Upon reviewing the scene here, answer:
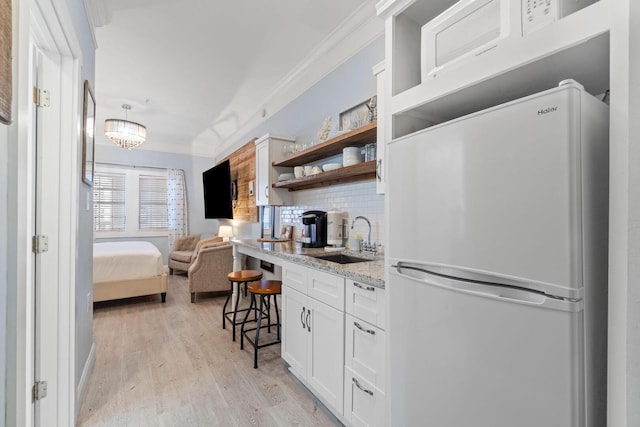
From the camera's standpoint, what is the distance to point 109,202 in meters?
6.15

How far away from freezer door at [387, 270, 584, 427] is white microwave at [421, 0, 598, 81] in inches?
33.9

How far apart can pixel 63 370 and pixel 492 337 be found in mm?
2081

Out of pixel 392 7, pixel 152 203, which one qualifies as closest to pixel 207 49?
pixel 392 7

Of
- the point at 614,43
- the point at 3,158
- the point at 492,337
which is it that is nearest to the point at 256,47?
the point at 3,158

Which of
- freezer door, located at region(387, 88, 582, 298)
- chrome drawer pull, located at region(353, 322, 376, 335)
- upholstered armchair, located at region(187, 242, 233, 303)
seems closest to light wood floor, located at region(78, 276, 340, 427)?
chrome drawer pull, located at region(353, 322, 376, 335)

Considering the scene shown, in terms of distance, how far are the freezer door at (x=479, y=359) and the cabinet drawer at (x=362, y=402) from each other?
142 mm

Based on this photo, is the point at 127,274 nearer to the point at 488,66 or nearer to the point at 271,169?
the point at 271,169

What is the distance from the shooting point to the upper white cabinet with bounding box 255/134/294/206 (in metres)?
3.39

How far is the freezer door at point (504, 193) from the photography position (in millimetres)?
784

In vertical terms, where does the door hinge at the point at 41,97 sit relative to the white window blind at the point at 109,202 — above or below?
above

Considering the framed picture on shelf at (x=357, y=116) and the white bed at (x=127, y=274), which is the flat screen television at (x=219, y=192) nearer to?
the white bed at (x=127, y=274)

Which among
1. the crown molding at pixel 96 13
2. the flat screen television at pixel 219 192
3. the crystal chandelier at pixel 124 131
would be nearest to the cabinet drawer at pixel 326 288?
the crown molding at pixel 96 13

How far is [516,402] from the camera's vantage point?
0.87 meters

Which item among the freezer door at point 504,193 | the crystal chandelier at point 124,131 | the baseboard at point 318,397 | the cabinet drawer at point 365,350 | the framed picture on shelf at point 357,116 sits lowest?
the baseboard at point 318,397
